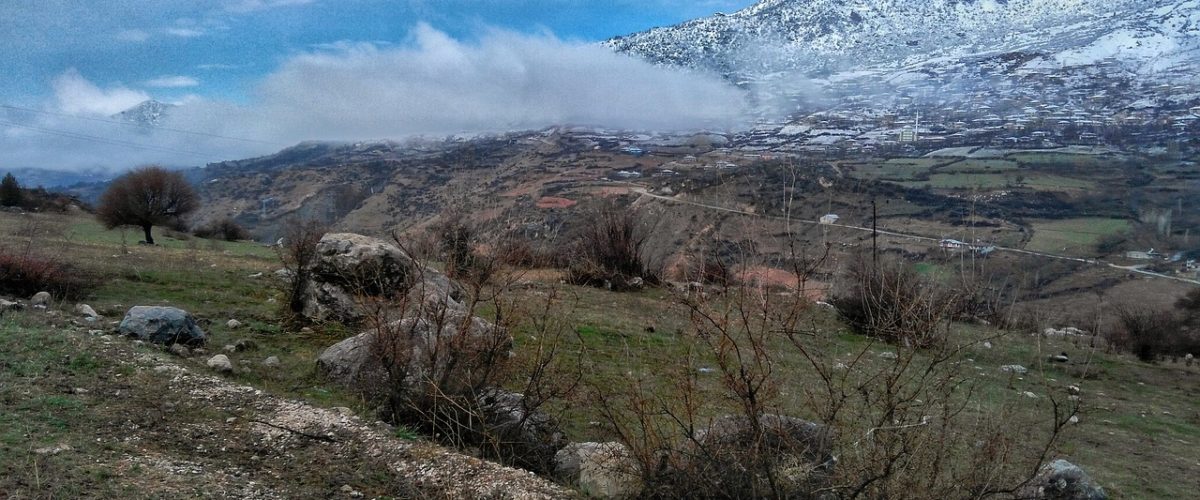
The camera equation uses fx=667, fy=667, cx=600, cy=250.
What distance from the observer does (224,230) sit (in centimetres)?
3247

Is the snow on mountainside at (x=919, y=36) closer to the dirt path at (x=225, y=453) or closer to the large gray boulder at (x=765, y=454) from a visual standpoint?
the large gray boulder at (x=765, y=454)

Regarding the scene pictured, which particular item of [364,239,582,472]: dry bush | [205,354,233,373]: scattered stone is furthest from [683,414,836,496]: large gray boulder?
[205,354,233,373]: scattered stone

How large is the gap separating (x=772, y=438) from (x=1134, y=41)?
74.8 metres

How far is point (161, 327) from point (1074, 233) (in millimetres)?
29704

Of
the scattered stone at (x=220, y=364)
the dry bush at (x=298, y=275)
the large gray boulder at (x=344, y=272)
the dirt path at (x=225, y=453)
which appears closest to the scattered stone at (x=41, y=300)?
the dry bush at (x=298, y=275)

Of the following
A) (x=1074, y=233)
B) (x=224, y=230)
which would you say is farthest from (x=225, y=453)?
(x=224, y=230)

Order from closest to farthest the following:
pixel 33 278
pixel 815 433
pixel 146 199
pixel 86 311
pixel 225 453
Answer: pixel 815 433
pixel 225 453
pixel 86 311
pixel 33 278
pixel 146 199

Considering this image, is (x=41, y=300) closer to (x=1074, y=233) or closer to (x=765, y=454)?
(x=765, y=454)

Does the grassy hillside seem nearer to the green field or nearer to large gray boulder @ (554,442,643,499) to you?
large gray boulder @ (554,442,643,499)

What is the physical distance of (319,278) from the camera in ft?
27.9

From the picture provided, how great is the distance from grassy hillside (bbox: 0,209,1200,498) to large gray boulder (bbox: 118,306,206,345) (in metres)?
0.27

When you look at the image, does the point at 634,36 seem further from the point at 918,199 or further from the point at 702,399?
the point at 702,399

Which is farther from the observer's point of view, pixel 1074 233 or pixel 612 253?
pixel 1074 233

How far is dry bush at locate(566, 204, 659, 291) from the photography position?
53.2 feet
